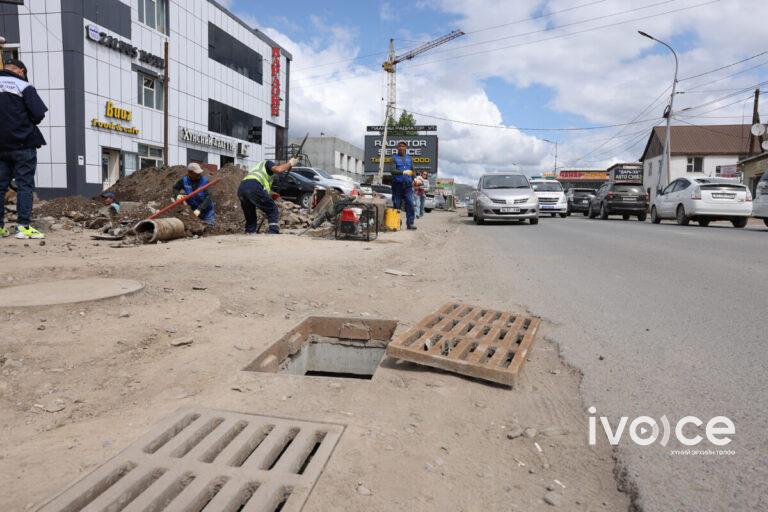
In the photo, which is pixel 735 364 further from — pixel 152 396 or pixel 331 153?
pixel 331 153

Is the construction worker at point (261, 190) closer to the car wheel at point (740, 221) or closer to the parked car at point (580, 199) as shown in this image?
the car wheel at point (740, 221)

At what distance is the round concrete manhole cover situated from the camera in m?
3.70

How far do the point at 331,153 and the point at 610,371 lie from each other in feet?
182

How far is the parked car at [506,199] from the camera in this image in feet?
49.9

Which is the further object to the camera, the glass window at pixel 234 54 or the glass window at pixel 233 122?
the glass window at pixel 233 122

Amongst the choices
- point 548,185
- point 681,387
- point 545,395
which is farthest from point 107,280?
point 548,185

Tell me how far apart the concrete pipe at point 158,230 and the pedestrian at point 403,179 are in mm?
4882

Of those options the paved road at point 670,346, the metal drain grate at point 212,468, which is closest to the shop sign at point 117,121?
the paved road at point 670,346

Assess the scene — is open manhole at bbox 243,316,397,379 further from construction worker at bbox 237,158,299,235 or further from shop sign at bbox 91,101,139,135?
shop sign at bbox 91,101,139,135

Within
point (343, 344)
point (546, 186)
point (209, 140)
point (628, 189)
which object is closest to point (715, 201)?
point (628, 189)

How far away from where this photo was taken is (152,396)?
2.67 metres

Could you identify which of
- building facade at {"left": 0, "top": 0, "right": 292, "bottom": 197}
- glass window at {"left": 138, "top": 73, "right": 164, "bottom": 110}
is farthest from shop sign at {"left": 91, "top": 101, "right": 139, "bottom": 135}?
glass window at {"left": 138, "top": 73, "right": 164, "bottom": 110}

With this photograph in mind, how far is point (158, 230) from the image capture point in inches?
326
